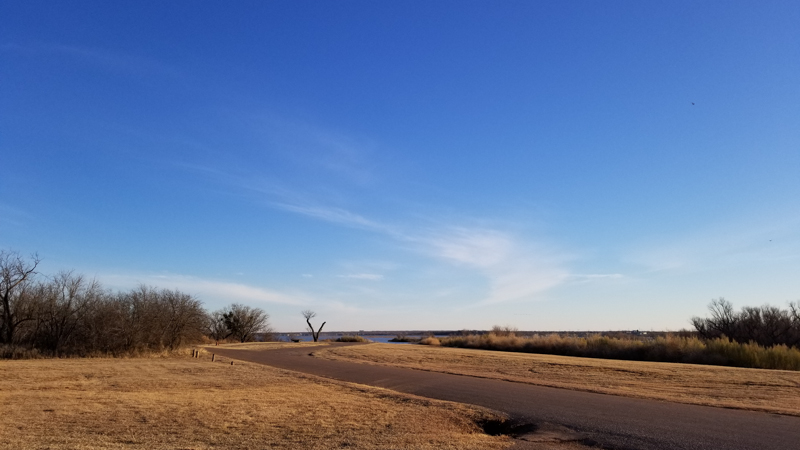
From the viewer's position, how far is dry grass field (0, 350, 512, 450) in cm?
907

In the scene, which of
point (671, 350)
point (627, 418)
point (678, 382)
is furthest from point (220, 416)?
point (671, 350)

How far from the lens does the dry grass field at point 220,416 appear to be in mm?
9070

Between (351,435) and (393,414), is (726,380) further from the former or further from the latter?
(351,435)

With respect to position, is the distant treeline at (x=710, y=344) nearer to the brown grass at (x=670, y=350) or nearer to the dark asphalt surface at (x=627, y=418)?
the brown grass at (x=670, y=350)

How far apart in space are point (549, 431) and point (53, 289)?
107ft

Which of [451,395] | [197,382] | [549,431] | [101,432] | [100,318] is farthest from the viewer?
[100,318]

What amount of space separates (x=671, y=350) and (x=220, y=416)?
30.8m

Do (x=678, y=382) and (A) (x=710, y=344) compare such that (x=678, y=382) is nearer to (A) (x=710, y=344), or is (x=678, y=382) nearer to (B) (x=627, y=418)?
(B) (x=627, y=418)

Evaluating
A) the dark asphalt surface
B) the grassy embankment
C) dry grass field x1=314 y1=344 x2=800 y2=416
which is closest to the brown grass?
the grassy embankment

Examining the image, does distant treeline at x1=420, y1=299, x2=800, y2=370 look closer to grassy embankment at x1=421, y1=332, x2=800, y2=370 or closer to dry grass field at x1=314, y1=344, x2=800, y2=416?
grassy embankment at x1=421, y1=332, x2=800, y2=370

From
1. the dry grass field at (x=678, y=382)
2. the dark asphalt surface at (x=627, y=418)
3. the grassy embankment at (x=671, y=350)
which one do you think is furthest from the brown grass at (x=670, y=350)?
the dark asphalt surface at (x=627, y=418)

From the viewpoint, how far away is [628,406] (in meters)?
13.2

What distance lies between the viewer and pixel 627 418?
37.6ft

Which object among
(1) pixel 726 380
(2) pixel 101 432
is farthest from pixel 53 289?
(1) pixel 726 380
